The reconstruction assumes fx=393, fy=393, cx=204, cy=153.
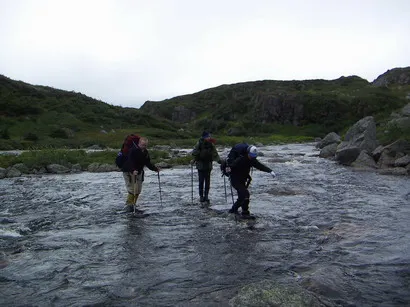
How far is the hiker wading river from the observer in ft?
24.4

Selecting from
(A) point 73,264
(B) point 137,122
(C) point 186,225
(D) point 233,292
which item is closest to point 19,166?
(C) point 186,225

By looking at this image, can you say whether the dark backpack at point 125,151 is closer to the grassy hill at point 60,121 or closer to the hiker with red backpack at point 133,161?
the hiker with red backpack at point 133,161

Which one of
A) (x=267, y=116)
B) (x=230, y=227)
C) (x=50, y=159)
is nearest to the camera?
(x=230, y=227)

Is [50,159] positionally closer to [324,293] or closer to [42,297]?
[42,297]

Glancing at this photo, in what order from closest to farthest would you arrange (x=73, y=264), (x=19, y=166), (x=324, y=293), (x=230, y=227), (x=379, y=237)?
(x=324, y=293)
(x=73, y=264)
(x=379, y=237)
(x=230, y=227)
(x=19, y=166)

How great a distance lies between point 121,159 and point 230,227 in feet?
16.1

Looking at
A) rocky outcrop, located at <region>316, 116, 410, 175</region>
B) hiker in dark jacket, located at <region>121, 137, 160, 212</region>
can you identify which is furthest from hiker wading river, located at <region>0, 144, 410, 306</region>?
rocky outcrop, located at <region>316, 116, 410, 175</region>

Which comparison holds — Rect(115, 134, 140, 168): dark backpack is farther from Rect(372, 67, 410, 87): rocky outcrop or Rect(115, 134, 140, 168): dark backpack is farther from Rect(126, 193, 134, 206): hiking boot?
Rect(372, 67, 410, 87): rocky outcrop

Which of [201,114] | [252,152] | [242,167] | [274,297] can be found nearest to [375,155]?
[242,167]

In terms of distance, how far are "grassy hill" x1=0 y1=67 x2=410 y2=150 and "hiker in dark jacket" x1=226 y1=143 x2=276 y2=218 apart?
953 inches

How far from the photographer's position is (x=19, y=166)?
29.3 metres

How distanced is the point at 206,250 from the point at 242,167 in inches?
154

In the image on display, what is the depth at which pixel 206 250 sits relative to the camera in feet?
33.4

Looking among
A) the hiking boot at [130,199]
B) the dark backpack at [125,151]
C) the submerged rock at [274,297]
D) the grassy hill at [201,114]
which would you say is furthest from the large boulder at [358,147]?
the submerged rock at [274,297]
